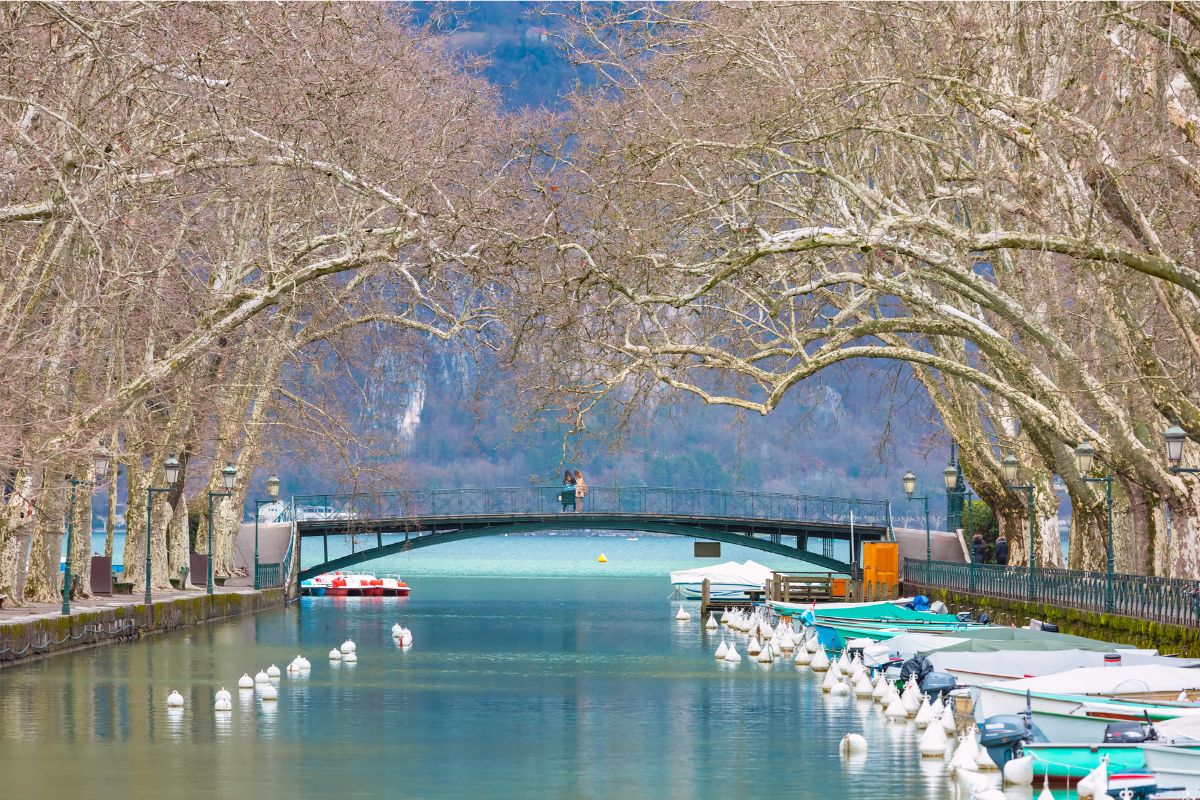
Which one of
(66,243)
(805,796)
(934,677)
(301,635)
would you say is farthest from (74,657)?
(805,796)

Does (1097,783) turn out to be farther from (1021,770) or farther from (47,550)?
(47,550)

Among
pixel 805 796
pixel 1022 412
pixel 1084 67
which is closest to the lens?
pixel 805 796

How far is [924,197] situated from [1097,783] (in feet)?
56.2

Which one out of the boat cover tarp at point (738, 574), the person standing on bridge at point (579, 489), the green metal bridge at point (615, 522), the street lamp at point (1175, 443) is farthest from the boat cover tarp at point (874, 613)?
the boat cover tarp at point (738, 574)

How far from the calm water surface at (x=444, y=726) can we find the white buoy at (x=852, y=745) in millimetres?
226

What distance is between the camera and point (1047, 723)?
23.6 m

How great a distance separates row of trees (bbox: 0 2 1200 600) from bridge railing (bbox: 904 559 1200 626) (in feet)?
6.15

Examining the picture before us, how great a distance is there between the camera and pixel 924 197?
35.4 m

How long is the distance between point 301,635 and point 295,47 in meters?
22.4

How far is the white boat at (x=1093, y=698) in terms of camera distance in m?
23.0

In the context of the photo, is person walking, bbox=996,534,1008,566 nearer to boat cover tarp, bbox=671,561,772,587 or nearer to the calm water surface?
the calm water surface

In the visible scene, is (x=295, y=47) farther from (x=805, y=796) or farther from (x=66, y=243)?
(x=805, y=796)

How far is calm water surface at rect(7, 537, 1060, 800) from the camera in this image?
76.1 feet

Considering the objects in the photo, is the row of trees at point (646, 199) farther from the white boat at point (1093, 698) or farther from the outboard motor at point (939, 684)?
the outboard motor at point (939, 684)
